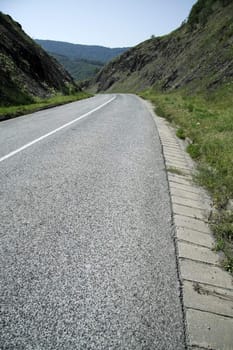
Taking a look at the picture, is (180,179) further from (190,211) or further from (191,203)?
(190,211)

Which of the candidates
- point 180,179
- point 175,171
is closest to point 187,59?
point 175,171

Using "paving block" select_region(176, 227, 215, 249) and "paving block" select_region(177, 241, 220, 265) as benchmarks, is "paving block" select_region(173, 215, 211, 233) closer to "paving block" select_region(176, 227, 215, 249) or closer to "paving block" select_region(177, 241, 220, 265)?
"paving block" select_region(176, 227, 215, 249)

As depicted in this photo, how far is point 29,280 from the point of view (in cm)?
244

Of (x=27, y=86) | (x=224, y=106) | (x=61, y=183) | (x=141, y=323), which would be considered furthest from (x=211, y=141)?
(x=27, y=86)

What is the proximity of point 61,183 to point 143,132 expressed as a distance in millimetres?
6220

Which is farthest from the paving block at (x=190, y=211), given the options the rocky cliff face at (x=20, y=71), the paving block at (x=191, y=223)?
the rocky cliff face at (x=20, y=71)

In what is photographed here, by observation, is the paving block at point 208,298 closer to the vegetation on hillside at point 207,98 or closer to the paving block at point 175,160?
the vegetation on hillside at point 207,98

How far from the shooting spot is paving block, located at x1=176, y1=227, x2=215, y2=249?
3.34 meters

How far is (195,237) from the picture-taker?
3.44m

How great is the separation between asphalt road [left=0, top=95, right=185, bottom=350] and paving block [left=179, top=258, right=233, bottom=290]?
13 centimetres

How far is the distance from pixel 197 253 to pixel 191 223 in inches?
28.1

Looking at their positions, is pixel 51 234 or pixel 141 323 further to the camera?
pixel 51 234

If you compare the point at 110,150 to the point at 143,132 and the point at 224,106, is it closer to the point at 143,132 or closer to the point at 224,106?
the point at 143,132

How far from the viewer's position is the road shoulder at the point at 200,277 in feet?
6.91
